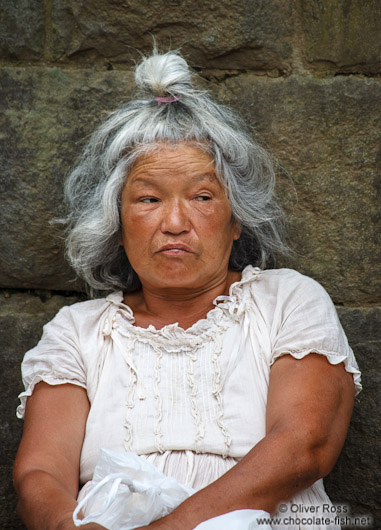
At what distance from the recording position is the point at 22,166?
2842mm

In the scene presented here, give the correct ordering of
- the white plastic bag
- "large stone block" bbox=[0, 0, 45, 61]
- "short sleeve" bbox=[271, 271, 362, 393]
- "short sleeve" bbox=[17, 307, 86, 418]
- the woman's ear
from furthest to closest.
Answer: "large stone block" bbox=[0, 0, 45, 61]
the woman's ear
"short sleeve" bbox=[17, 307, 86, 418]
"short sleeve" bbox=[271, 271, 362, 393]
the white plastic bag

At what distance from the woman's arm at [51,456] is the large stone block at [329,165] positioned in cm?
103

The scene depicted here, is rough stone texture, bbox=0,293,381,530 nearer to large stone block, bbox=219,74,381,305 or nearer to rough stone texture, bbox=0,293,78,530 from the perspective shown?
rough stone texture, bbox=0,293,78,530

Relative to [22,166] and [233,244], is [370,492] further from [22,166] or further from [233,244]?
[22,166]

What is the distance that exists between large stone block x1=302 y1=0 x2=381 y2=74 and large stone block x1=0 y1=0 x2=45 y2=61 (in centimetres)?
99

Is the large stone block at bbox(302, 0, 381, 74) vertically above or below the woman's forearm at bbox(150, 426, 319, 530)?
above

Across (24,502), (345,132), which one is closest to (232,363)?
(24,502)

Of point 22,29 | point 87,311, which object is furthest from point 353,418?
point 22,29

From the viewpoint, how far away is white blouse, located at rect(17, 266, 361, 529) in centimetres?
232

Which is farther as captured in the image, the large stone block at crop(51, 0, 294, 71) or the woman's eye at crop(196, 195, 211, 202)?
the large stone block at crop(51, 0, 294, 71)

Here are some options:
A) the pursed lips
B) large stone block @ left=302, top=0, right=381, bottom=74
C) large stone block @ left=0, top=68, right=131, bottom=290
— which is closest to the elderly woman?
the pursed lips

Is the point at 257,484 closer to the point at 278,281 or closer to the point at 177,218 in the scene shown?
the point at 278,281

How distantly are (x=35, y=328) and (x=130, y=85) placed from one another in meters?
1.00

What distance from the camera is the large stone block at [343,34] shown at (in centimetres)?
274
